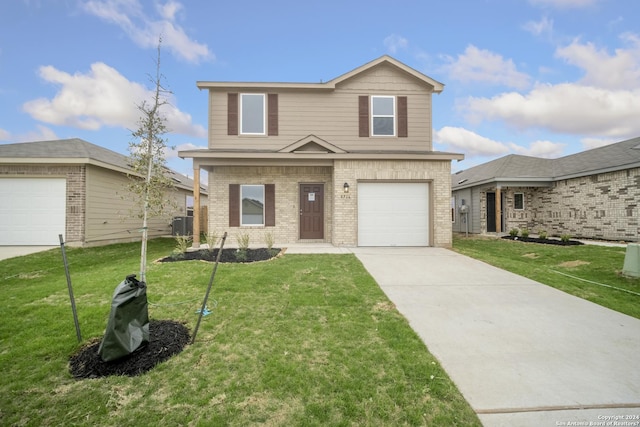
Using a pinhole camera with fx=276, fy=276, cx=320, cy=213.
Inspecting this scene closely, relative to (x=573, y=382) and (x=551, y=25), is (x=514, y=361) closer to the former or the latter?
(x=573, y=382)

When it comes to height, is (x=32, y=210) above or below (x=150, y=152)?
below

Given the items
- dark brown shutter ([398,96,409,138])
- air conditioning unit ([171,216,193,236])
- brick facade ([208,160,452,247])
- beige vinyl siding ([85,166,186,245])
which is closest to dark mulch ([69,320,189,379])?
brick facade ([208,160,452,247])

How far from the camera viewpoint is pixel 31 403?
2117mm

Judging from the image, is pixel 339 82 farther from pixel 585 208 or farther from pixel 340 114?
pixel 585 208

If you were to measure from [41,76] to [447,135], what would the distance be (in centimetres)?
4435

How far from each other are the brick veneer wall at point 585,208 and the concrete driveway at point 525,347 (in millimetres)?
9542

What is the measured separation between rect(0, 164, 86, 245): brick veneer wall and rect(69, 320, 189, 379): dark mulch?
29.6ft

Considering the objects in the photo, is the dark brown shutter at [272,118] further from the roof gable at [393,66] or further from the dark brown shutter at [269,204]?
the roof gable at [393,66]

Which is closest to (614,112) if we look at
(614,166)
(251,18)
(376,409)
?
(614,166)

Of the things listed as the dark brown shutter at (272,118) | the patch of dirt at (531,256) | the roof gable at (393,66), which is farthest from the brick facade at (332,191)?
the roof gable at (393,66)

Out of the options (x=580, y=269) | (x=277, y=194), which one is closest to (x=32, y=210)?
(x=277, y=194)

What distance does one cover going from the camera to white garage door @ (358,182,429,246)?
9734 millimetres

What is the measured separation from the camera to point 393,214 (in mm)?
9766

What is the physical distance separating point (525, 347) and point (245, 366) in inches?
119
